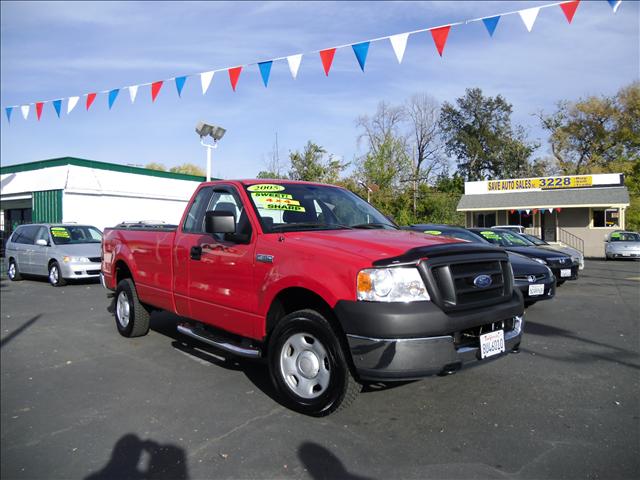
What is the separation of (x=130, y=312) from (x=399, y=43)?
669 centimetres

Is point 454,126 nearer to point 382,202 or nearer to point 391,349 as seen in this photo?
point 382,202

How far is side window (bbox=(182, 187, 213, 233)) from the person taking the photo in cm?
535

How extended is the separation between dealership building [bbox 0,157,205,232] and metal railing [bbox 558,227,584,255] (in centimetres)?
2290

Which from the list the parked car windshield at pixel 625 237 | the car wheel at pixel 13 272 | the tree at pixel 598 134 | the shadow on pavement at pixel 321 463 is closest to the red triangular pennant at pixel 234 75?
the car wheel at pixel 13 272

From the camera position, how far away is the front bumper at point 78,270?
1244cm

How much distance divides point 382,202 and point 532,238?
17358mm

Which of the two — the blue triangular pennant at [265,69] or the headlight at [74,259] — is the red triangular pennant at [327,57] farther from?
the headlight at [74,259]

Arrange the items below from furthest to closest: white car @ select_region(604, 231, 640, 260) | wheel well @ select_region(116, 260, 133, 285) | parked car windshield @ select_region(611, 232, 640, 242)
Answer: parked car windshield @ select_region(611, 232, 640, 242), white car @ select_region(604, 231, 640, 260), wheel well @ select_region(116, 260, 133, 285)

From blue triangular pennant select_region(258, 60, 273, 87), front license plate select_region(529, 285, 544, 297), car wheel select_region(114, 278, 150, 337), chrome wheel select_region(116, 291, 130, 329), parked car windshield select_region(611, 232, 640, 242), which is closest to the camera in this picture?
car wheel select_region(114, 278, 150, 337)

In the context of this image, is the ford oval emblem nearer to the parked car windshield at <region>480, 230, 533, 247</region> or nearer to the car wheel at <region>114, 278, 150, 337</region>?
the car wheel at <region>114, 278, 150, 337</region>

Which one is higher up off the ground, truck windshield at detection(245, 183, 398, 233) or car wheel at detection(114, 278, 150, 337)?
truck windshield at detection(245, 183, 398, 233)

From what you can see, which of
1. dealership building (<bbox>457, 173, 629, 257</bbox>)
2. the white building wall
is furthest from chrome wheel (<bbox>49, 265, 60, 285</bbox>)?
dealership building (<bbox>457, 173, 629, 257</bbox>)

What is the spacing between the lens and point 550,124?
51688 mm

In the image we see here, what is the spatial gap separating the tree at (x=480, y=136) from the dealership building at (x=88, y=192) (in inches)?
1577
